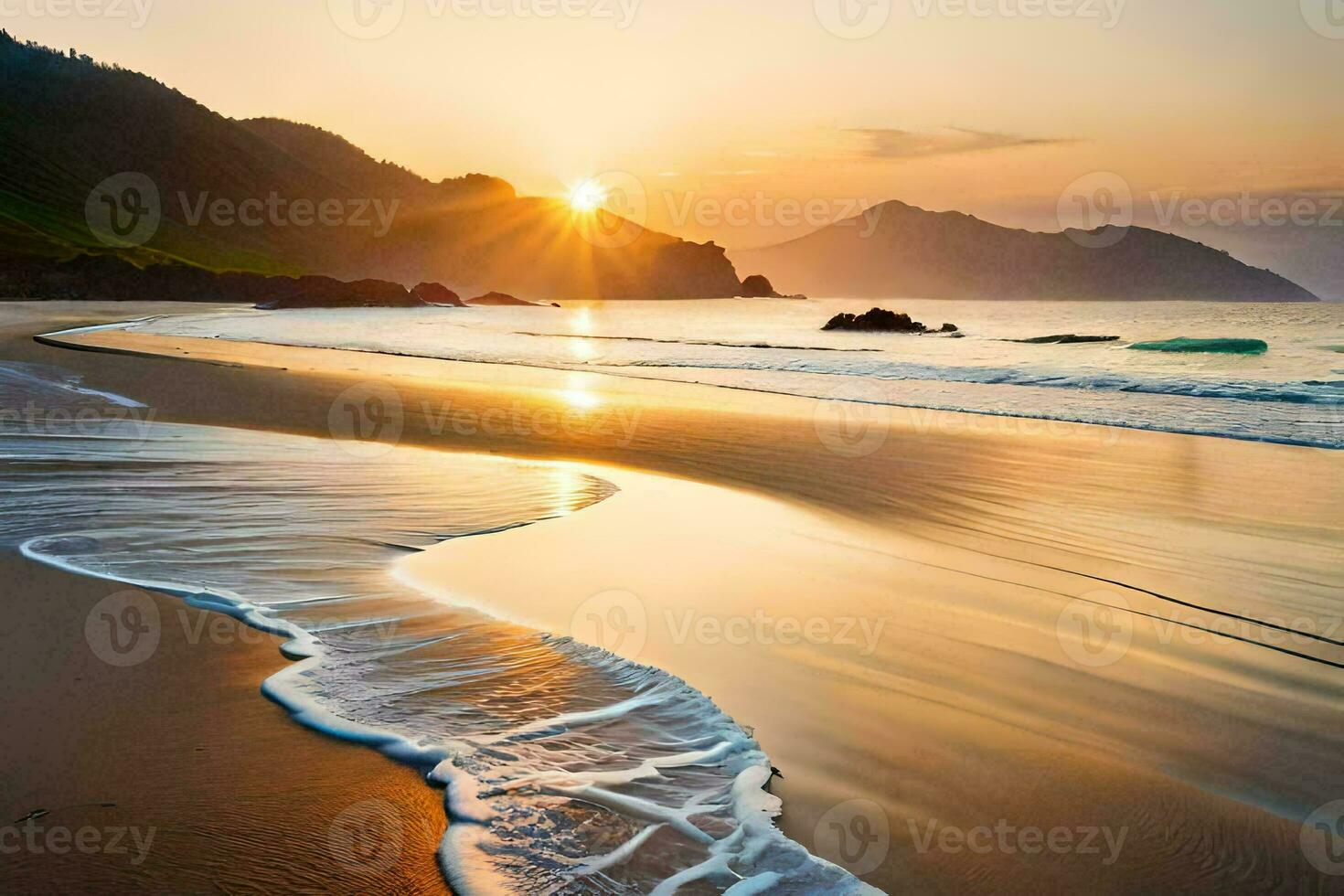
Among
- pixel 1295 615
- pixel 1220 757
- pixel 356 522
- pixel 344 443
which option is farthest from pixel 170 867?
pixel 344 443

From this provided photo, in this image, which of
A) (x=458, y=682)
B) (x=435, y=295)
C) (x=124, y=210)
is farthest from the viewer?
(x=124, y=210)

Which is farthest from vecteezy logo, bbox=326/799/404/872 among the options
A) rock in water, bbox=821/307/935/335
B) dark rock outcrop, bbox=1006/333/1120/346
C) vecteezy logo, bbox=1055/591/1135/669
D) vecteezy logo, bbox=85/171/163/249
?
vecteezy logo, bbox=85/171/163/249

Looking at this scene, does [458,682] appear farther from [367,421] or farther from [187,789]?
[367,421]

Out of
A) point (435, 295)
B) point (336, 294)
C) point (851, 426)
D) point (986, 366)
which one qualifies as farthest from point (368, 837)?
point (435, 295)

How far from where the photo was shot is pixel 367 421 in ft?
49.4

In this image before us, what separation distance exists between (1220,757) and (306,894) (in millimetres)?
3822

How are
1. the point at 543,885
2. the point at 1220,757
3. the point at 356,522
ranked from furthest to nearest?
the point at 356,522 → the point at 1220,757 → the point at 543,885

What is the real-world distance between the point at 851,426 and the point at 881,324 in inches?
1927

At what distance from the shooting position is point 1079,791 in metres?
3.91

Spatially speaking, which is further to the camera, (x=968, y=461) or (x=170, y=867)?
(x=968, y=461)

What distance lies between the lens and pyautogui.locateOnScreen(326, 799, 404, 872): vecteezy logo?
3164 mm

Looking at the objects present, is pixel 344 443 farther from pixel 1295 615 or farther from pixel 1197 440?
pixel 1197 440

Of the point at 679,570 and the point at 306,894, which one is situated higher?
the point at 679,570

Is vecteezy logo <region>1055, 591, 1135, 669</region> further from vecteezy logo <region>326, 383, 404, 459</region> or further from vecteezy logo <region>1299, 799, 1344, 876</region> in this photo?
vecteezy logo <region>326, 383, 404, 459</region>
